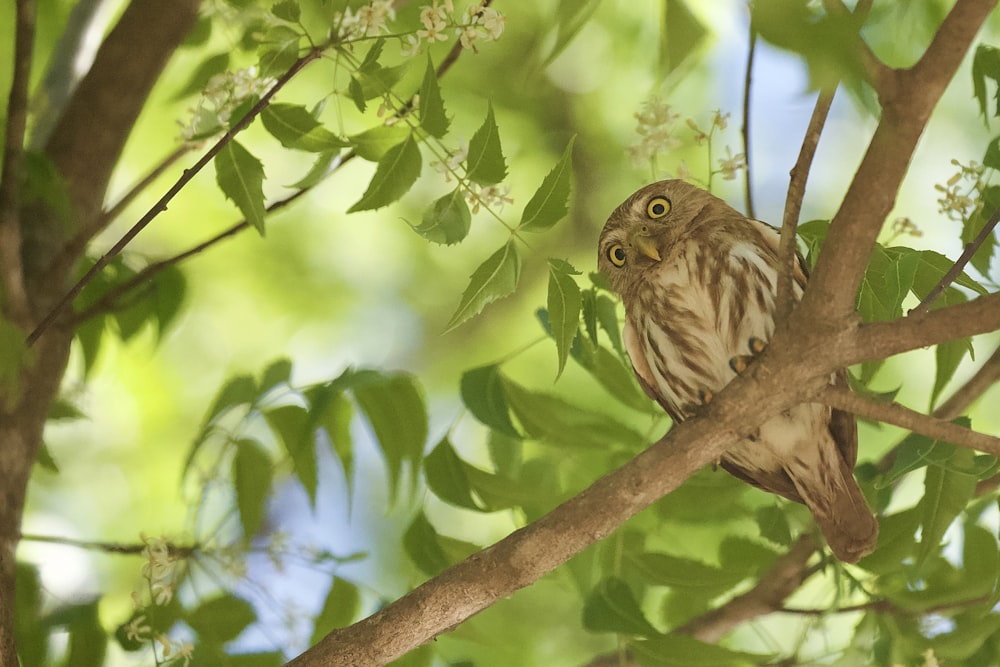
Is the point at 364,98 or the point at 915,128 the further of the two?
the point at 364,98

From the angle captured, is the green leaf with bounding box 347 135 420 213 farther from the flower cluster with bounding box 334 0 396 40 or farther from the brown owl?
the brown owl

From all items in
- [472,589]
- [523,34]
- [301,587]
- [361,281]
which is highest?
[361,281]

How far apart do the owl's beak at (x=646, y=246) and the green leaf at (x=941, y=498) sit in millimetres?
966

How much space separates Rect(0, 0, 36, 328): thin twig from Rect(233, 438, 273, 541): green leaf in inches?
23.6

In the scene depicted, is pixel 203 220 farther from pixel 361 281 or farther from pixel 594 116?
pixel 594 116

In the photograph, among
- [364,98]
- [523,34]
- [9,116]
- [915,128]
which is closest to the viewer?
[915,128]

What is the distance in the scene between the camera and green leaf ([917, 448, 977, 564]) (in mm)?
2086

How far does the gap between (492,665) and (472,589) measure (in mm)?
1014

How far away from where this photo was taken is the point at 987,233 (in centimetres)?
194

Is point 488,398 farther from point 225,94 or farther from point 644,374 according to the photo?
point 225,94

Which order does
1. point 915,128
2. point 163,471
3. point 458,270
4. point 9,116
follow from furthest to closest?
point 458,270, point 163,471, point 9,116, point 915,128

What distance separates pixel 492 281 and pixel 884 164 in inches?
28.7

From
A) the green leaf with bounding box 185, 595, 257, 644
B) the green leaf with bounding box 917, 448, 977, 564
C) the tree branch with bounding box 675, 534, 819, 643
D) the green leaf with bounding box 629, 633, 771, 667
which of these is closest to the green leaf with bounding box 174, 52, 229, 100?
the green leaf with bounding box 185, 595, 257, 644

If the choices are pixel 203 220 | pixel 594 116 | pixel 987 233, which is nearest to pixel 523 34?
pixel 594 116
